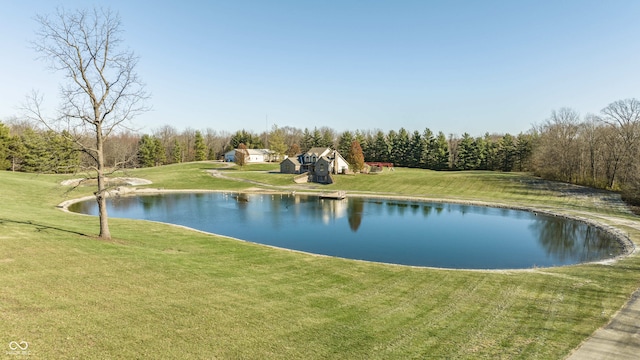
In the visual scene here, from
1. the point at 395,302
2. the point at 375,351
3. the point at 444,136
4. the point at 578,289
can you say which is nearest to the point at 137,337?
the point at 375,351

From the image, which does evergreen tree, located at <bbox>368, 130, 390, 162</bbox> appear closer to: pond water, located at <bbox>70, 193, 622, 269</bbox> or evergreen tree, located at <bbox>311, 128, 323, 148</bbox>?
evergreen tree, located at <bbox>311, 128, 323, 148</bbox>

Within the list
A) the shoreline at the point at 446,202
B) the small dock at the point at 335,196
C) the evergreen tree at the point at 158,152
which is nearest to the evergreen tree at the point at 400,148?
the shoreline at the point at 446,202

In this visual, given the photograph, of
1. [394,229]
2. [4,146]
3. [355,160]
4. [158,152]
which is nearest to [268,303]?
[394,229]

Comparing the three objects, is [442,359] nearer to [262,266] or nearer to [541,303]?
[541,303]

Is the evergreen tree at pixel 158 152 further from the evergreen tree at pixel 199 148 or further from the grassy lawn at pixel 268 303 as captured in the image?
the grassy lawn at pixel 268 303

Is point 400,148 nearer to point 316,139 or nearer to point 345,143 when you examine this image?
point 345,143

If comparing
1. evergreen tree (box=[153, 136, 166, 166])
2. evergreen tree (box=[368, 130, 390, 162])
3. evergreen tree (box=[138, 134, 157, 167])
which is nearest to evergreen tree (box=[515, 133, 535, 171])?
evergreen tree (box=[368, 130, 390, 162])
